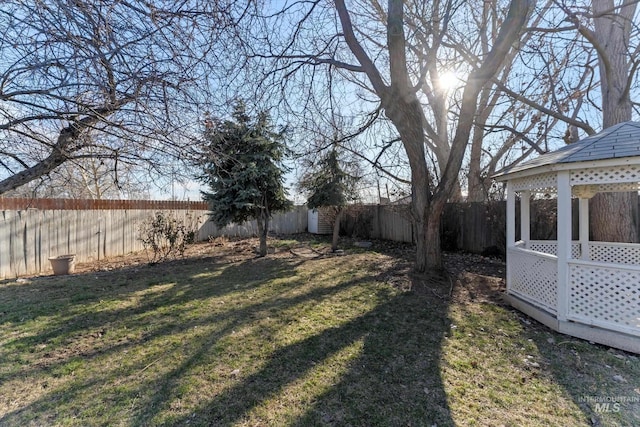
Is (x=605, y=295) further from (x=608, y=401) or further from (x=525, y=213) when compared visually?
(x=525, y=213)

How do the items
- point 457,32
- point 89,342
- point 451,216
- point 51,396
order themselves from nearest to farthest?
point 51,396, point 89,342, point 457,32, point 451,216

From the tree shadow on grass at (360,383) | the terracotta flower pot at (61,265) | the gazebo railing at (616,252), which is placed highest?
the gazebo railing at (616,252)

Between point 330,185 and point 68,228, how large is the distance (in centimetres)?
745

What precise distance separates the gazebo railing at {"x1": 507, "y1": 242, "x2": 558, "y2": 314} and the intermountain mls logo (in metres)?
1.63

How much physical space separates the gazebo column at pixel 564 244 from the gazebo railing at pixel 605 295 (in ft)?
0.18

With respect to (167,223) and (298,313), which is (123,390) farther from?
(167,223)

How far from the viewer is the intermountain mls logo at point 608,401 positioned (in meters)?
2.46

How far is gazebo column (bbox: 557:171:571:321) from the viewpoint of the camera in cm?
388

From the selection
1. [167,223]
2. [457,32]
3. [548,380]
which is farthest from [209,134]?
[457,32]

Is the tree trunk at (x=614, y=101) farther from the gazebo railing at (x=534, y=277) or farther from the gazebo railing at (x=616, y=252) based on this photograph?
the gazebo railing at (x=534, y=277)

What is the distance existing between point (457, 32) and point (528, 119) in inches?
199

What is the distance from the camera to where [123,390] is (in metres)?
2.60

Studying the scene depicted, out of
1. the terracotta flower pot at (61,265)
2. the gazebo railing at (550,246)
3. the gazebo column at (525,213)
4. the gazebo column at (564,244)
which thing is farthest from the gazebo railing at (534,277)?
the terracotta flower pot at (61,265)

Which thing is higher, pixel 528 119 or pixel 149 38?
pixel 528 119
